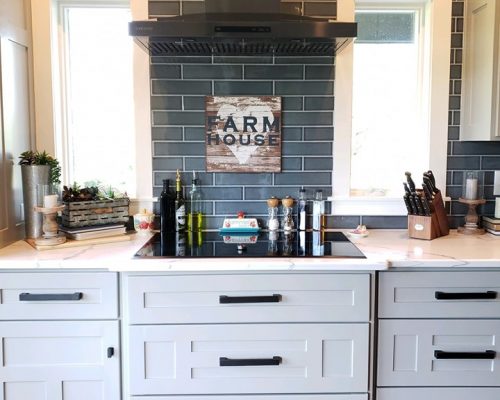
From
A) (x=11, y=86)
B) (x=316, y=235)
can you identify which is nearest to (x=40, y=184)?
(x=11, y=86)

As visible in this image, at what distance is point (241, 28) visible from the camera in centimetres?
176

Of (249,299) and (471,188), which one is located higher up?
(471,188)

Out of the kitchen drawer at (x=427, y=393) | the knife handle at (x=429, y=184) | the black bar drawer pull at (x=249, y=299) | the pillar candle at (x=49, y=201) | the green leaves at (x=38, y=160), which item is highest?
the green leaves at (x=38, y=160)

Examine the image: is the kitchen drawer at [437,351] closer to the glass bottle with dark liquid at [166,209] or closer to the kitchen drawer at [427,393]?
the kitchen drawer at [427,393]

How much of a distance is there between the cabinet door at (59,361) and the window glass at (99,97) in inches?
34.2

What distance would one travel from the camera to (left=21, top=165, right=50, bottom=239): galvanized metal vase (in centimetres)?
198

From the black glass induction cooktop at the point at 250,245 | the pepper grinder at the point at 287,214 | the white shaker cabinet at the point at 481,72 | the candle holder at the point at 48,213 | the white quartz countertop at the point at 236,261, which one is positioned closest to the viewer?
the white quartz countertop at the point at 236,261

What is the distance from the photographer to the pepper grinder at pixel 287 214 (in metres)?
2.26

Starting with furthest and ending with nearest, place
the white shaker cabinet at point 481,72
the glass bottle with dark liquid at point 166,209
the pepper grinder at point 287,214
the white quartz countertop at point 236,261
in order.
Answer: the pepper grinder at point 287,214 < the glass bottle with dark liquid at point 166,209 < the white shaker cabinet at point 481,72 < the white quartz countertop at point 236,261

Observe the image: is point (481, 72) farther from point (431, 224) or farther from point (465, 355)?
point (465, 355)

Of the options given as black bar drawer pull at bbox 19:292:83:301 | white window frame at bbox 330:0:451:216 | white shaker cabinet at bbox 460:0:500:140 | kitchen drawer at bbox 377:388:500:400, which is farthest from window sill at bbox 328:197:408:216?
black bar drawer pull at bbox 19:292:83:301

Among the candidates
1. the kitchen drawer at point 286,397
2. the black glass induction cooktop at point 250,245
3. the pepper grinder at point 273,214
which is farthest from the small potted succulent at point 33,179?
the pepper grinder at point 273,214

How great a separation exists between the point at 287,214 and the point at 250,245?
374 mm

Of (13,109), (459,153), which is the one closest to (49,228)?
(13,109)
